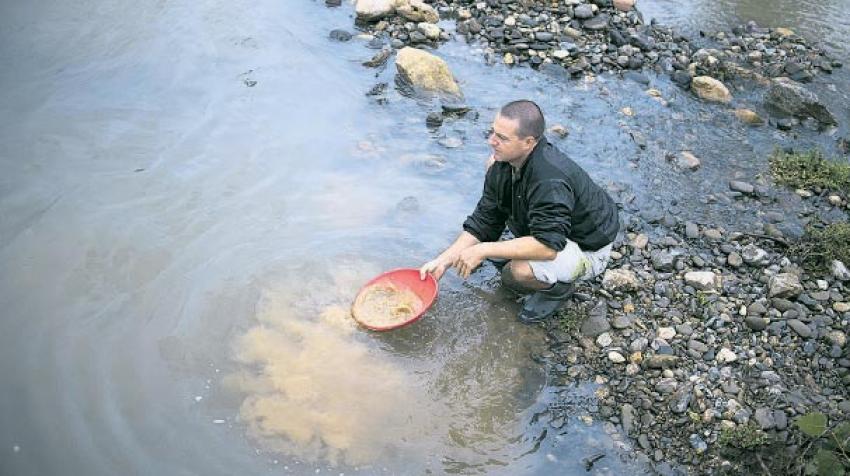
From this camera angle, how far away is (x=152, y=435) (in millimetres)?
4234

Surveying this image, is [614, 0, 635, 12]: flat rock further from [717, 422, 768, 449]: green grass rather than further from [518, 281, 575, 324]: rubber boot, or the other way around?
[717, 422, 768, 449]: green grass

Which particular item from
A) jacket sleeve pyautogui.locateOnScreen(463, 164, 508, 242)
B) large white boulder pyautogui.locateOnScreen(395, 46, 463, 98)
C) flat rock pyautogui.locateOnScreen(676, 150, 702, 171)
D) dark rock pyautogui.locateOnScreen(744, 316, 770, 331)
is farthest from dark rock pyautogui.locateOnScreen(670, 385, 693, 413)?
large white boulder pyautogui.locateOnScreen(395, 46, 463, 98)

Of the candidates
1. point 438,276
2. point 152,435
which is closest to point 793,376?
point 438,276

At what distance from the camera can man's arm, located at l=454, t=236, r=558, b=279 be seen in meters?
4.57

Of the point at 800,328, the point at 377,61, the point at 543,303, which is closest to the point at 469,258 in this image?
the point at 543,303

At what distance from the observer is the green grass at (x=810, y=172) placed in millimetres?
6633

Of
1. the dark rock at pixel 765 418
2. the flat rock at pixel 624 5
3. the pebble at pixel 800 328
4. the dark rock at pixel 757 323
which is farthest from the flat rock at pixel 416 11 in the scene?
the dark rock at pixel 765 418

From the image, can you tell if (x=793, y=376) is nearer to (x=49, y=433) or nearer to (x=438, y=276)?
(x=438, y=276)

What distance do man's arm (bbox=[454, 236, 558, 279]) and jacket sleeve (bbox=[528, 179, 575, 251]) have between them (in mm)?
55

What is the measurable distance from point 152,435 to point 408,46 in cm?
543

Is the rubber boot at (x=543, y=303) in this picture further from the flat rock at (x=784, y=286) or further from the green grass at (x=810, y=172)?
the green grass at (x=810, y=172)

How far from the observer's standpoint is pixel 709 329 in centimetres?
505

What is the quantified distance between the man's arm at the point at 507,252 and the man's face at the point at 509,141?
53cm

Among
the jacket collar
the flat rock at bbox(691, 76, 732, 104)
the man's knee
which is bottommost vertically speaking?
the flat rock at bbox(691, 76, 732, 104)
